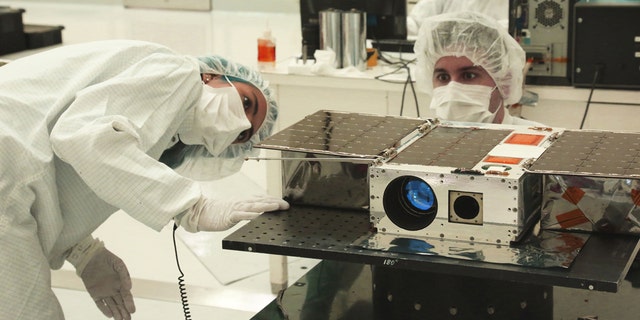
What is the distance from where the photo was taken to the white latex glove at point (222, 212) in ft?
5.00

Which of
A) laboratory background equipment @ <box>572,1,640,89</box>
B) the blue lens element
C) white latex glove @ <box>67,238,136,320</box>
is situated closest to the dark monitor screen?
laboratory background equipment @ <box>572,1,640,89</box>

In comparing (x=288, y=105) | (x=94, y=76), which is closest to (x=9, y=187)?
(x=94, y=76)

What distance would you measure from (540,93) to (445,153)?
4.70ft

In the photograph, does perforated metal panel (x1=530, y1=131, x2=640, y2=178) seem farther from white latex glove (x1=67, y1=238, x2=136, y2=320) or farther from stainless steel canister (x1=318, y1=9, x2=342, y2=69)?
stainless steel canister (x1=318, y1=9, x2=342, y2=69)

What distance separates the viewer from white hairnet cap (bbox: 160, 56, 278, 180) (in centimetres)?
193

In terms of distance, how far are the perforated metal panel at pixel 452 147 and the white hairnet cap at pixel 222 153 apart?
52 centimetres

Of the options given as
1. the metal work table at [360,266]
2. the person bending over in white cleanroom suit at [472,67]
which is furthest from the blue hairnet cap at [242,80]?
the person bending over in white cleanroom suit at [472,67]

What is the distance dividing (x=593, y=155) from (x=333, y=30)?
1.89 m

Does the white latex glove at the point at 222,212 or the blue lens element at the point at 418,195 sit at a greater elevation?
the blue lens element at the point at 418,195

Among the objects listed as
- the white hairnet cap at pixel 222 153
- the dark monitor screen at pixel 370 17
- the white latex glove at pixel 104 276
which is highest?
the dark monitor screen at pixel 370 17

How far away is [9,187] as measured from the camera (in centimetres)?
154

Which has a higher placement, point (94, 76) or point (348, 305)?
point (94, 76)

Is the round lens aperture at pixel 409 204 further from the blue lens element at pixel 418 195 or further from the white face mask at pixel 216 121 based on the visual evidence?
the white face mask at pixel 216 121

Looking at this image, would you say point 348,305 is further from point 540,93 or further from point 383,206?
point 540,93
